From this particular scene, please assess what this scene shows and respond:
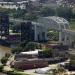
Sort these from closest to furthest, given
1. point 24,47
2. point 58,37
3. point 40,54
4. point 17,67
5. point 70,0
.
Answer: point 17,67
point 40,54
point 24,47
point 58,37
point 70,0

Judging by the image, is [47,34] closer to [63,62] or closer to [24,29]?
[24,29]

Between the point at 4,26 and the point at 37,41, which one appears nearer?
the point at 37,41

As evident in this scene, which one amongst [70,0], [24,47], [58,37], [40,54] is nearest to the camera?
[40,54]

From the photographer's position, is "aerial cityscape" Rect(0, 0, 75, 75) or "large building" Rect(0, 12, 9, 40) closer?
"aerial cityscape" Rect(0, 0, 75, 75)

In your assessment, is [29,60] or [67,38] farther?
[67,38]

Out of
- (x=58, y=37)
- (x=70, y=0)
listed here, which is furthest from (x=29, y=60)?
(x=70, y=0)

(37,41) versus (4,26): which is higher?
(4,26)

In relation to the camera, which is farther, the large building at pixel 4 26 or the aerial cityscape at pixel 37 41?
the large building at pixel 4 26

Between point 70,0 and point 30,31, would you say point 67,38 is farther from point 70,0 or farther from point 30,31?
point 70,0
